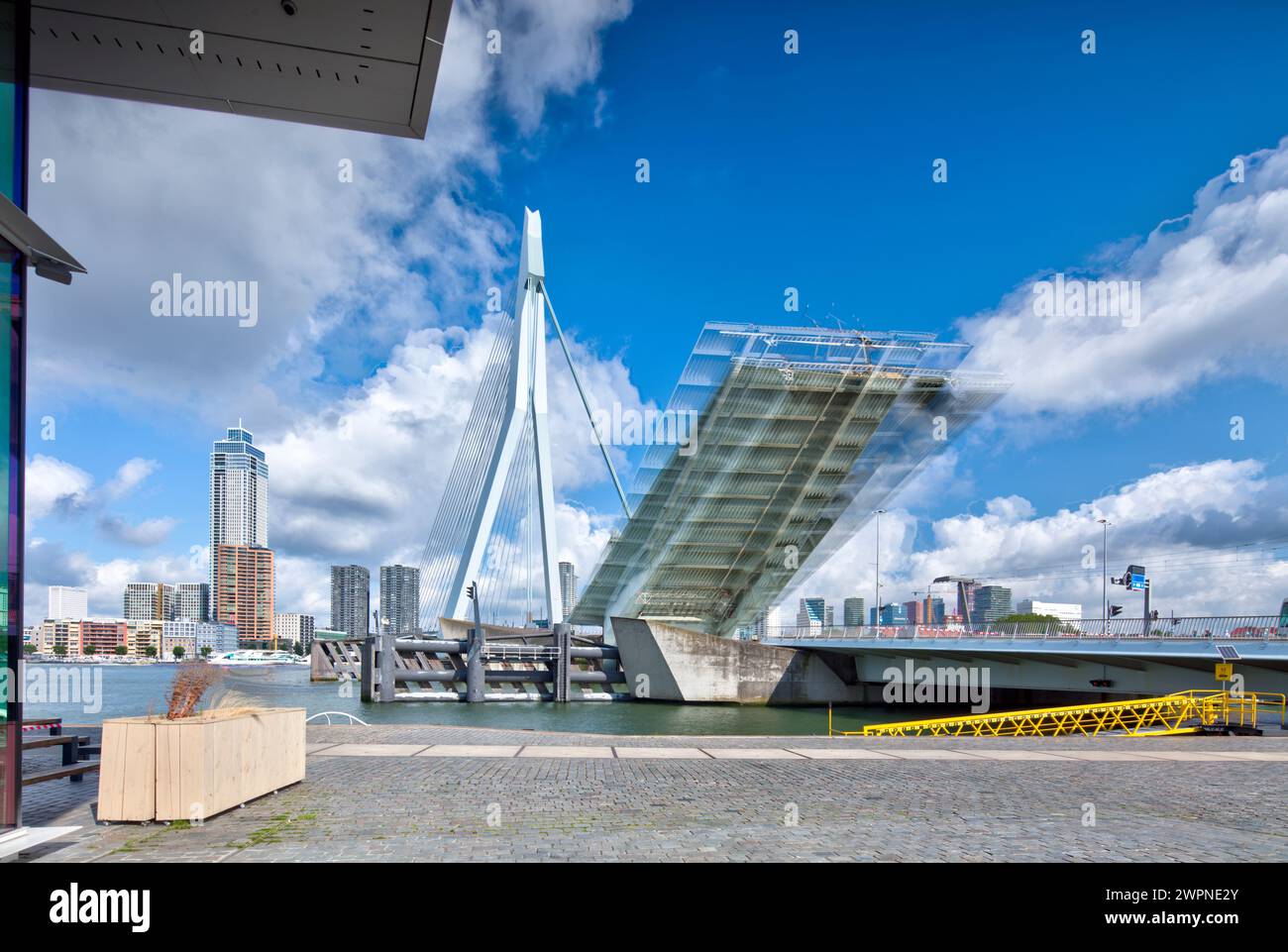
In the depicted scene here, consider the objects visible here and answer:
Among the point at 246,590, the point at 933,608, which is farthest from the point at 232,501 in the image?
the point at 933,608

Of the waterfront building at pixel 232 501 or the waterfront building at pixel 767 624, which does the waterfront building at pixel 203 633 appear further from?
the waterfront building at pixel 767 624

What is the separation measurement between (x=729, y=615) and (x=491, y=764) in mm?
45476

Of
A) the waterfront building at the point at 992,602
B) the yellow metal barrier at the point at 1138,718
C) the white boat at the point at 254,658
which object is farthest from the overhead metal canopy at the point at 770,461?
the white boat at the point at 254,658

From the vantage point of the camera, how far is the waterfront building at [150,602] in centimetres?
17050

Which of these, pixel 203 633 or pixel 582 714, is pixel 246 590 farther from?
pixel 582 714

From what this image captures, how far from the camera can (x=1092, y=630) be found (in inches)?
1368

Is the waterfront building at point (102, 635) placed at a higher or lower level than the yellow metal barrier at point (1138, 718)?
lower

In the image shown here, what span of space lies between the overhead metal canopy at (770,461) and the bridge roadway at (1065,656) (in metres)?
5.89

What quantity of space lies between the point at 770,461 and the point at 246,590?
5738 inches

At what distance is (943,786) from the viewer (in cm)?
1020

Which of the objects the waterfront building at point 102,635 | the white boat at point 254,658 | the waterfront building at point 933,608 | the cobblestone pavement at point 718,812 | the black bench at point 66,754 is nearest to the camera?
the cobblestone pavement at point 718,812
